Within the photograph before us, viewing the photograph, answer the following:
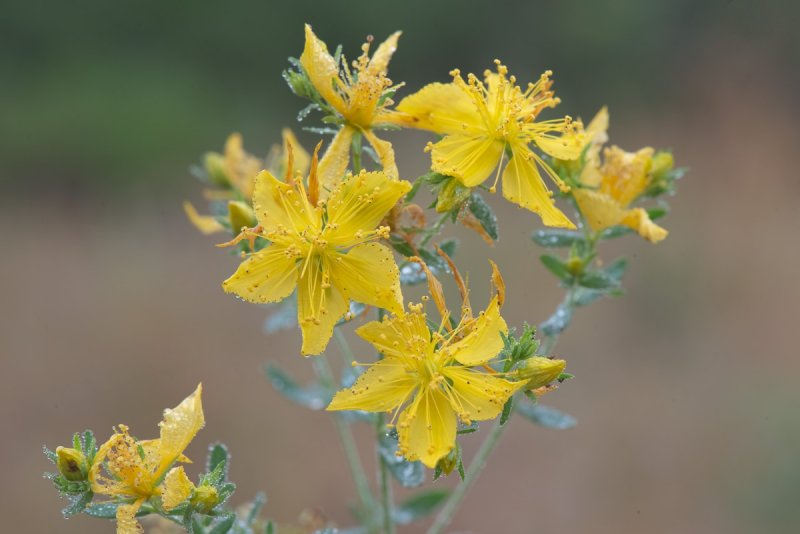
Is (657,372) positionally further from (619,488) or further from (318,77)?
(318,77)

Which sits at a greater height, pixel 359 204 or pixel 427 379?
pixel 359 204

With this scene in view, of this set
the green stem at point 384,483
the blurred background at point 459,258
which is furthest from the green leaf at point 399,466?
the blurred background at point 459,258

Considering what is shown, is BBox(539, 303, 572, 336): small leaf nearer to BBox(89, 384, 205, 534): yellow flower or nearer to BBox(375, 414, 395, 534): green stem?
BBox(375, 414, 395, 534): green stem

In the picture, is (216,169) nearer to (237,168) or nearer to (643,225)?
(237,168)

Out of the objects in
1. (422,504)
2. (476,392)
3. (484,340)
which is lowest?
(422,504)

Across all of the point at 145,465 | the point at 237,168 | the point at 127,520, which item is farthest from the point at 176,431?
the point at 237,168

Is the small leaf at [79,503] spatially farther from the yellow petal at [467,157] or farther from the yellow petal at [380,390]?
the yellow petal at [467,157]

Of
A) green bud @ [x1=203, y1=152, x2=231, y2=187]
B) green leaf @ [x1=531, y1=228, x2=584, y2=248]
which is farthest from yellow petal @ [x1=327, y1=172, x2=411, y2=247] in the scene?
green bud @ [x1=203, y1=152, x2=231, y2=187]
